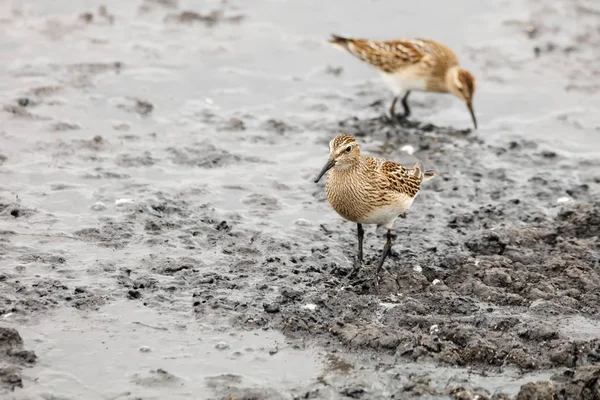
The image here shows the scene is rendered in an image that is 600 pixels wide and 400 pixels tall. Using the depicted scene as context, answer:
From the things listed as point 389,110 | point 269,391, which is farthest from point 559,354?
point 389,110

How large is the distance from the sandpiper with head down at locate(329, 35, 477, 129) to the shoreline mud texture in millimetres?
446

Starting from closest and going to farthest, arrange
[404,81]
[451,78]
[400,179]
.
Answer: [400,179] < [451,78] < [404,81]

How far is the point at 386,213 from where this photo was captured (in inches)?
401

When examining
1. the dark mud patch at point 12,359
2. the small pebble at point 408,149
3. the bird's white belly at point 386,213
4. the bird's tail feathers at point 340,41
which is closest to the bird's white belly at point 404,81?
the bird's tail feathers at point 340,41

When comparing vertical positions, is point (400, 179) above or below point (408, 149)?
above

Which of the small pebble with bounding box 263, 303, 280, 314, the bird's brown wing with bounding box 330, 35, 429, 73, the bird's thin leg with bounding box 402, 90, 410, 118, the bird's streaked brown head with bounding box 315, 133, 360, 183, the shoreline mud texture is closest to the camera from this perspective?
→ the shoreline mud texture

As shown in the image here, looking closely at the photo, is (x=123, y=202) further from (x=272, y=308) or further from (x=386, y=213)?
(x=386, y=213)

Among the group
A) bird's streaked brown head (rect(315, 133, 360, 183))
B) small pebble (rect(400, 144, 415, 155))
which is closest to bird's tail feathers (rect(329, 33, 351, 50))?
small pebble (rect(400, 144, 415, 155))

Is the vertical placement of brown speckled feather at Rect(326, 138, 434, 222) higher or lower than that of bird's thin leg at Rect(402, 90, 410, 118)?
higher

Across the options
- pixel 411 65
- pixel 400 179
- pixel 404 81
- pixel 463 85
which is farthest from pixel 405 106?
pixel 400 179

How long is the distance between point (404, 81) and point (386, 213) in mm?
5250

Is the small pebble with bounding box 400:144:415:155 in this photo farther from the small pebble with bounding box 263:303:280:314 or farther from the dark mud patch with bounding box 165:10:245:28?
the small pebble with bounding box 263:303:280:314

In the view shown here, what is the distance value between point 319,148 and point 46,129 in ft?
12.4

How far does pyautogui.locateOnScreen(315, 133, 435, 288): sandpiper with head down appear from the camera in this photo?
987 centimetres
